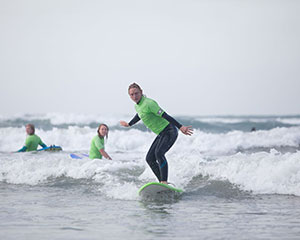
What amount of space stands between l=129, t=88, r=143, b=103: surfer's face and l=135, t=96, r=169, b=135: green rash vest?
0.25 feet

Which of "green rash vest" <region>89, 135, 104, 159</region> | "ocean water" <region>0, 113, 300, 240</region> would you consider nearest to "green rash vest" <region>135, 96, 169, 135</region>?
"ocean water" <region>0, 113, 300, 240</region>

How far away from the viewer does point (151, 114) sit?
22.7 feet

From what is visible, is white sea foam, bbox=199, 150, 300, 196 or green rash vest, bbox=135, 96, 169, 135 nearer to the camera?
green rash vest, bbox=135, 96, 169, 135

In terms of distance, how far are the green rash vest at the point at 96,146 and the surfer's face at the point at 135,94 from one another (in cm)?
323

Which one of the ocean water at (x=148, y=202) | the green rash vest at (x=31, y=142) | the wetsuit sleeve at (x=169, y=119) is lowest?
the ocean water at (x=148, y=202)

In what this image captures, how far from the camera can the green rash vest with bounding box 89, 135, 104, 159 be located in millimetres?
9962

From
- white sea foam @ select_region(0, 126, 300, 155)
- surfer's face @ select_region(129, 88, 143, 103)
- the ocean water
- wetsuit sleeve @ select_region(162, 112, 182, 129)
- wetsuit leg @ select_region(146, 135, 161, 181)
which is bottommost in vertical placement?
white sea foam @ select_region(0, 126, 300, 155)

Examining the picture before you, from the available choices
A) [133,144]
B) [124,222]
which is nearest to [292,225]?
[124,222]

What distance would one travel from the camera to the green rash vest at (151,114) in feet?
22.2

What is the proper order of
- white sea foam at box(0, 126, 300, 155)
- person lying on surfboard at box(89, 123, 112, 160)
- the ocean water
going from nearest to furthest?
1. the ocean water
2. person lying on surfboard at box(89, 123, 112, 160)
3. white sea foam at box(0, 126, 300, 155)

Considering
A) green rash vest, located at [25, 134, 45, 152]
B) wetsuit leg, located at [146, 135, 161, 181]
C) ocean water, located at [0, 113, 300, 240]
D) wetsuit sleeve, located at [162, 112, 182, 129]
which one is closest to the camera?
ocean water, located at [0, 113, 300, 240]

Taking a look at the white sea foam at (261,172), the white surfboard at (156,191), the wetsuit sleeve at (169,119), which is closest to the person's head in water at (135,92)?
the wetsuit sleeve at (169,119)

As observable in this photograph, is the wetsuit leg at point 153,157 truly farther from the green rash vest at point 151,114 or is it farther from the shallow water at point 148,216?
the shallow water at point 148,216

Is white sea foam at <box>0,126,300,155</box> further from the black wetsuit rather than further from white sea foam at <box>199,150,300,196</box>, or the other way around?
the black wetsuit
